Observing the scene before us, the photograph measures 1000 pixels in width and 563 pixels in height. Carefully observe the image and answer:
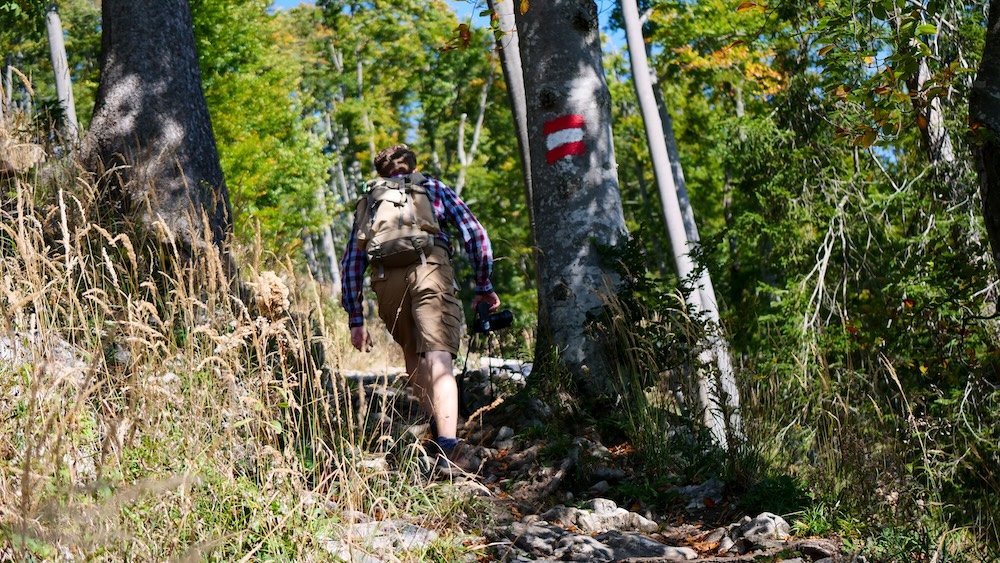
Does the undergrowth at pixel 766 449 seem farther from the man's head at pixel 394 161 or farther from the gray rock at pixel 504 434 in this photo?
the man's head at pixel 394 161

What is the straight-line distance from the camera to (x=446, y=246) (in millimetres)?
5398

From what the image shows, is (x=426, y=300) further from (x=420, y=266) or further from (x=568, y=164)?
(x=568, y=164)

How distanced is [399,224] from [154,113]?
2388 mm

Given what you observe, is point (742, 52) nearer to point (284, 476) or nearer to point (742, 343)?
point (742, 343)

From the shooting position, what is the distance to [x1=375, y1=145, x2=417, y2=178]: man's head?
5402 mm

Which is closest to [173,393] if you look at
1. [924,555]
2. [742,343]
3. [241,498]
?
[241,498]

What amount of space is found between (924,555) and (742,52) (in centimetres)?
1745

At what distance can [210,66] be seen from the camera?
1981 centimetres

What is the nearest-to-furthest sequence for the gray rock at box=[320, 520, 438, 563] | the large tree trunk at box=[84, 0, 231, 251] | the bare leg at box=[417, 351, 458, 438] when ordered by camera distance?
the gray rock at box=[320, 520, 438, 563] → the bare leg at box=[417, 351, 458, 438] → the large tree trunk at box=[84, 0, 231, 251]

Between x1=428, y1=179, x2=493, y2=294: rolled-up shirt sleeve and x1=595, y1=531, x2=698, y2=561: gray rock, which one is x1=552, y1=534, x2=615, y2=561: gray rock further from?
x1=428, y1=179, x2=493, y2=294: rolled-up shirt sleeve

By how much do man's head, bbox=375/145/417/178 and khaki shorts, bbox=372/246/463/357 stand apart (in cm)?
49

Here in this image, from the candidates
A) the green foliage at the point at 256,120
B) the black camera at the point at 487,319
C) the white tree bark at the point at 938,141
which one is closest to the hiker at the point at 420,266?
the black camera at the point at 487,319

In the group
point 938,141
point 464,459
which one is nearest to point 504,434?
point 464,459

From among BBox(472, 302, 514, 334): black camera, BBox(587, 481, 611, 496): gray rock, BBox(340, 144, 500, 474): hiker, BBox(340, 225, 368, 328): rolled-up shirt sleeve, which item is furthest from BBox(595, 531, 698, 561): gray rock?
BBox(340, 225, 368, 328): rolled-up shirt sleeve
